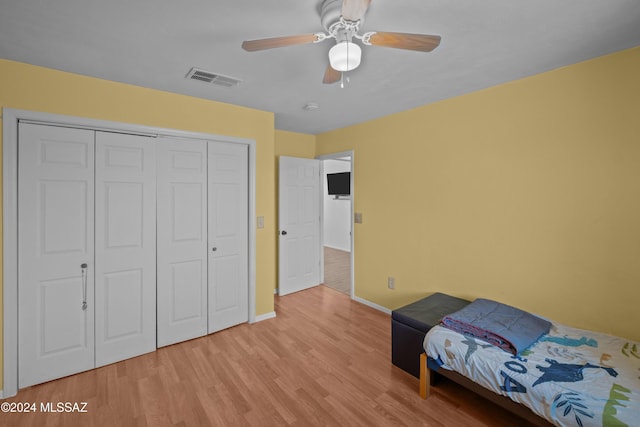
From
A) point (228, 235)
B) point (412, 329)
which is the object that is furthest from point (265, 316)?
point (412, 329)

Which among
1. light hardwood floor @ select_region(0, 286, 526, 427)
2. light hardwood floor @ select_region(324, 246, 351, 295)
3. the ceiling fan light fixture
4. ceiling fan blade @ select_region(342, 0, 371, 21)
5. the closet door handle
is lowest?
light hardwood floor @ select_region(0, 286, 526, 427)

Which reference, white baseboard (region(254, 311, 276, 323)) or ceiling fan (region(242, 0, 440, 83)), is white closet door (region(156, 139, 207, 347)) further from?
ceiling fan (region(242, 0, 440, 83))

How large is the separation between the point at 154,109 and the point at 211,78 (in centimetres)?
70

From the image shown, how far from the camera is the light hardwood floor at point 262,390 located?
74.9 inches

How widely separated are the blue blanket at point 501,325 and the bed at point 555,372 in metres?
0.04

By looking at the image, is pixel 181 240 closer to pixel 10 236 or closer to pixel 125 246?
pixel 125 246

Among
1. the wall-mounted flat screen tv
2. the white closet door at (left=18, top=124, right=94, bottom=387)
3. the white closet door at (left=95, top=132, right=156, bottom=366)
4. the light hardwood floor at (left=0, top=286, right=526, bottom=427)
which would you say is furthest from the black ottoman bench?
the wall-mounted flat screen tv

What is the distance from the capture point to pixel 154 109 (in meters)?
2.65

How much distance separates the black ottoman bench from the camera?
91.2 inches

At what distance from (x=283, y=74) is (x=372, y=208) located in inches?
80.9

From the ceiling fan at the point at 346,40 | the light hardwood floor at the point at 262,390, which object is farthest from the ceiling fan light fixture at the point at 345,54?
the light hardwood floor at the point at 262,390

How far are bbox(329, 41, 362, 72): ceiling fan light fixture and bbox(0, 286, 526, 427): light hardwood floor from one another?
2212 mm

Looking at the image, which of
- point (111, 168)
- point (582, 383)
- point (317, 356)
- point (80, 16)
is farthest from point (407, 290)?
point (80, 16)

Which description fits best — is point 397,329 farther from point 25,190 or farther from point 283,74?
point 25,190
